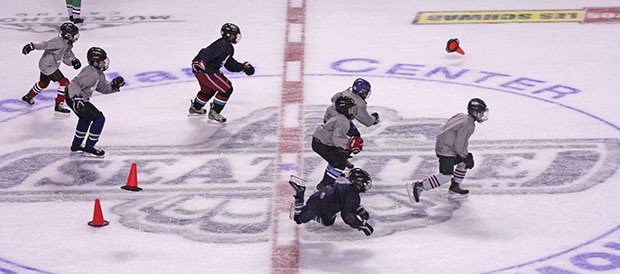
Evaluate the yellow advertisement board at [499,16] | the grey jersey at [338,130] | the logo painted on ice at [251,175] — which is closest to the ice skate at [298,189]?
the logo painted on ice at [251,175]

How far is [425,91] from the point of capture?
10.3 m

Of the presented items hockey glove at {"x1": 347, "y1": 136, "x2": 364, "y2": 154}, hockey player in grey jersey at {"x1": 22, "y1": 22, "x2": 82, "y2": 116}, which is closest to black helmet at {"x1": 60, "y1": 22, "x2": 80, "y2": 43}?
hockey player in grey jersey at {"x1": 22, "y1": 22, "x2": 82, "y2": 116}

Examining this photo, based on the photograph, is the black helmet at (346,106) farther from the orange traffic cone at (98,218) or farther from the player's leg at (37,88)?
the player's leg at (37,88)

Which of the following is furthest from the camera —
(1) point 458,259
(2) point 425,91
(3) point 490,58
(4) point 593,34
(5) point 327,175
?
Answer: (4) point 593,34

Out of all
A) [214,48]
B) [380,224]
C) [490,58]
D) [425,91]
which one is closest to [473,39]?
[490,58]

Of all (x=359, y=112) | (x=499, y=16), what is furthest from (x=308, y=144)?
(x=499, y=16)

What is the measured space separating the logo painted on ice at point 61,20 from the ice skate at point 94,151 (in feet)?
15.7

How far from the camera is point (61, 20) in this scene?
539 inches

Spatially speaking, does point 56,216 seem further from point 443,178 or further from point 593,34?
point 593,34

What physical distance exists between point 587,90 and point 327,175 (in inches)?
131

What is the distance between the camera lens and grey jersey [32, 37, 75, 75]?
992 cm

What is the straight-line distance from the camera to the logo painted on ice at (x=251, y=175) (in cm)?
728

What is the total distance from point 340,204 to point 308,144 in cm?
201

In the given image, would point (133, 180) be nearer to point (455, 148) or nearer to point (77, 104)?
point (77, 104)
